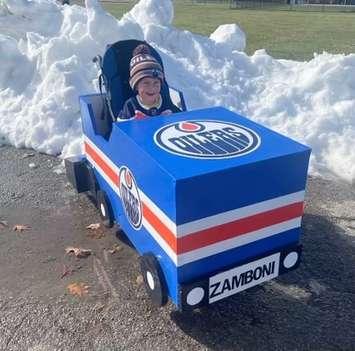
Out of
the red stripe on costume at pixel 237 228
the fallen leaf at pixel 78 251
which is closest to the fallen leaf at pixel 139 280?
the fallen leaf at pixel 78 251

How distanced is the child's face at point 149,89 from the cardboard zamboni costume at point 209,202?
612mm

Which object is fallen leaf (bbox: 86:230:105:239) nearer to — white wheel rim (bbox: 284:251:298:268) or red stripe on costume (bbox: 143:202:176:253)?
red stripe on costume (bbox: 143:202:176:253)

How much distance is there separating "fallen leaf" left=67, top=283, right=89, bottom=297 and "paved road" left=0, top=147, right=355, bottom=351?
1.5 inches

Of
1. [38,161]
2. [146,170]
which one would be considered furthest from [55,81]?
[146,170]

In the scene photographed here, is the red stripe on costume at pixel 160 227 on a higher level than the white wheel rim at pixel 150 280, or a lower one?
higher

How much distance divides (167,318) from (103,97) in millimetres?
2020

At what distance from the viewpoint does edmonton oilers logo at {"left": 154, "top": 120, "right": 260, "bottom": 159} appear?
265cm

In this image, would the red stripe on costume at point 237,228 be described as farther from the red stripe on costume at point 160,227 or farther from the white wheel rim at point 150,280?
the white wheel rim at point 150,280

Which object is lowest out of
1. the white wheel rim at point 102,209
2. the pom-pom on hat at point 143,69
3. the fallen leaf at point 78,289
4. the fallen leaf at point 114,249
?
the fallen leaf at point 114,249

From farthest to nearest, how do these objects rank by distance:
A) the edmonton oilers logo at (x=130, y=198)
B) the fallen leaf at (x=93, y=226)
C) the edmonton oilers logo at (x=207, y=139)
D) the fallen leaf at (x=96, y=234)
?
the fallen leaf at (x=93, y=226)
the fallen leaf at (x=96, y=234)
the edmonton oilers logo at (x=130, y=198)
the edmonton oilers logo at (x=207, y=139)

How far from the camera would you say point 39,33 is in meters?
7.73

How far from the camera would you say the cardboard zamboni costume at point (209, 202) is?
97.0 inches

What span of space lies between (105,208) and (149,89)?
106 centimetres

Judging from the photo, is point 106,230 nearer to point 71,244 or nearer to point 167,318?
point 71,244
